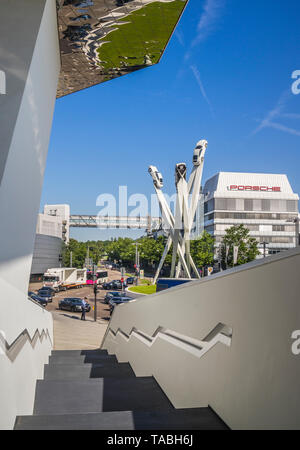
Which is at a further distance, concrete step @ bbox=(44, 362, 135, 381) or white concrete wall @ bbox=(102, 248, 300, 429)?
concrete step @ bbox=(44, 362, 135, 381)

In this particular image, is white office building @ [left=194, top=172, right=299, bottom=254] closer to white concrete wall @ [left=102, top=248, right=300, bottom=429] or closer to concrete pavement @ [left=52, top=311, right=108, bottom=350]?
concrete pavement @ [left=52, top=311, right=108, bottom=350]

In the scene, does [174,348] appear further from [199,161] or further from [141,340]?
[199,161]

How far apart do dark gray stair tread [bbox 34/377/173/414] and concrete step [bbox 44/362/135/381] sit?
2.79 feet

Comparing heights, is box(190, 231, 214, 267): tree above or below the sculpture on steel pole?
below

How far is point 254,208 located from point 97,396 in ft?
219

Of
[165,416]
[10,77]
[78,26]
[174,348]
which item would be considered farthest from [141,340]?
[78,26]

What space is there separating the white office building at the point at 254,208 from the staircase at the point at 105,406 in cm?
5905

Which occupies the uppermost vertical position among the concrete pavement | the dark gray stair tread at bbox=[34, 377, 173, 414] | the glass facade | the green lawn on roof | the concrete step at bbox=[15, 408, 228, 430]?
the glass facade

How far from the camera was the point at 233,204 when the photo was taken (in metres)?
67.9

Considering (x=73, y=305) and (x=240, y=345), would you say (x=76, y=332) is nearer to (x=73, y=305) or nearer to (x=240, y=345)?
(x=73, y=305)

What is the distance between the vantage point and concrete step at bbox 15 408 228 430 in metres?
2.48

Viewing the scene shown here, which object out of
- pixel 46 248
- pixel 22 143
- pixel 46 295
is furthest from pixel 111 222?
pixel 22 143

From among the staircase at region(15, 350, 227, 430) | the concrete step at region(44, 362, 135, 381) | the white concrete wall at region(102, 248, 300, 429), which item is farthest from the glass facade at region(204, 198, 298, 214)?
the white concrete wall at region(102, 248, 300, 429)
